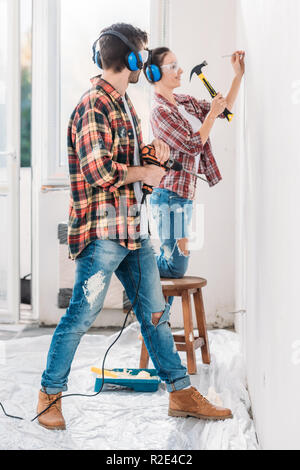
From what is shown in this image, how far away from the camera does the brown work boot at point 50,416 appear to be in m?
1.94

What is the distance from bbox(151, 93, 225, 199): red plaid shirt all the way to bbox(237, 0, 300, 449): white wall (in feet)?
1.59

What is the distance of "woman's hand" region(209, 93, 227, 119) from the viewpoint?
Result: 2.40 metres

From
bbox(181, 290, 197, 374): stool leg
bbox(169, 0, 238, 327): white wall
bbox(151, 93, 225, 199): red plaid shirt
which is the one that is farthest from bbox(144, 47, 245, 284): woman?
bbox(169, 0, 238, 327): white wall

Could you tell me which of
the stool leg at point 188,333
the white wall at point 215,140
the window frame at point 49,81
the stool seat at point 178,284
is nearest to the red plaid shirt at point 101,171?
the stool seat at point 178,284

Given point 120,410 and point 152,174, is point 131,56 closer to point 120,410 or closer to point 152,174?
point 152,174

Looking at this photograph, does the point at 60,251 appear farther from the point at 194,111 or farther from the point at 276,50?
the point at 276,50

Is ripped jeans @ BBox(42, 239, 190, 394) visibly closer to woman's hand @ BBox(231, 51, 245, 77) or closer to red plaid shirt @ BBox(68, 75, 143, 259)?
red plaid shirt @ BBox(68, 75, 143, 259)

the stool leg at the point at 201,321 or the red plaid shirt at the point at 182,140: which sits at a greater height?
Result: the red plaid shirt at the point at 182,140

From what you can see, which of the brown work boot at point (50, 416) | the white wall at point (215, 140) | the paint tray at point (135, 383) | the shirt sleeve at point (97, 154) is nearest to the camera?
the shirt sleeve at point (97, 154)

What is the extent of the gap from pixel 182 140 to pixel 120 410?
112 centimetres

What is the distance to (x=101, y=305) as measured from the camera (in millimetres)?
1938

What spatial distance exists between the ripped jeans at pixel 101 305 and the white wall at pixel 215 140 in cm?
160

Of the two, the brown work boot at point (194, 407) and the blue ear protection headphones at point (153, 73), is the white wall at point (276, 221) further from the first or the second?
the blue ear protection headphones at point (153, 73)

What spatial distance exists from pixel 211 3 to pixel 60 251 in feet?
5.95
